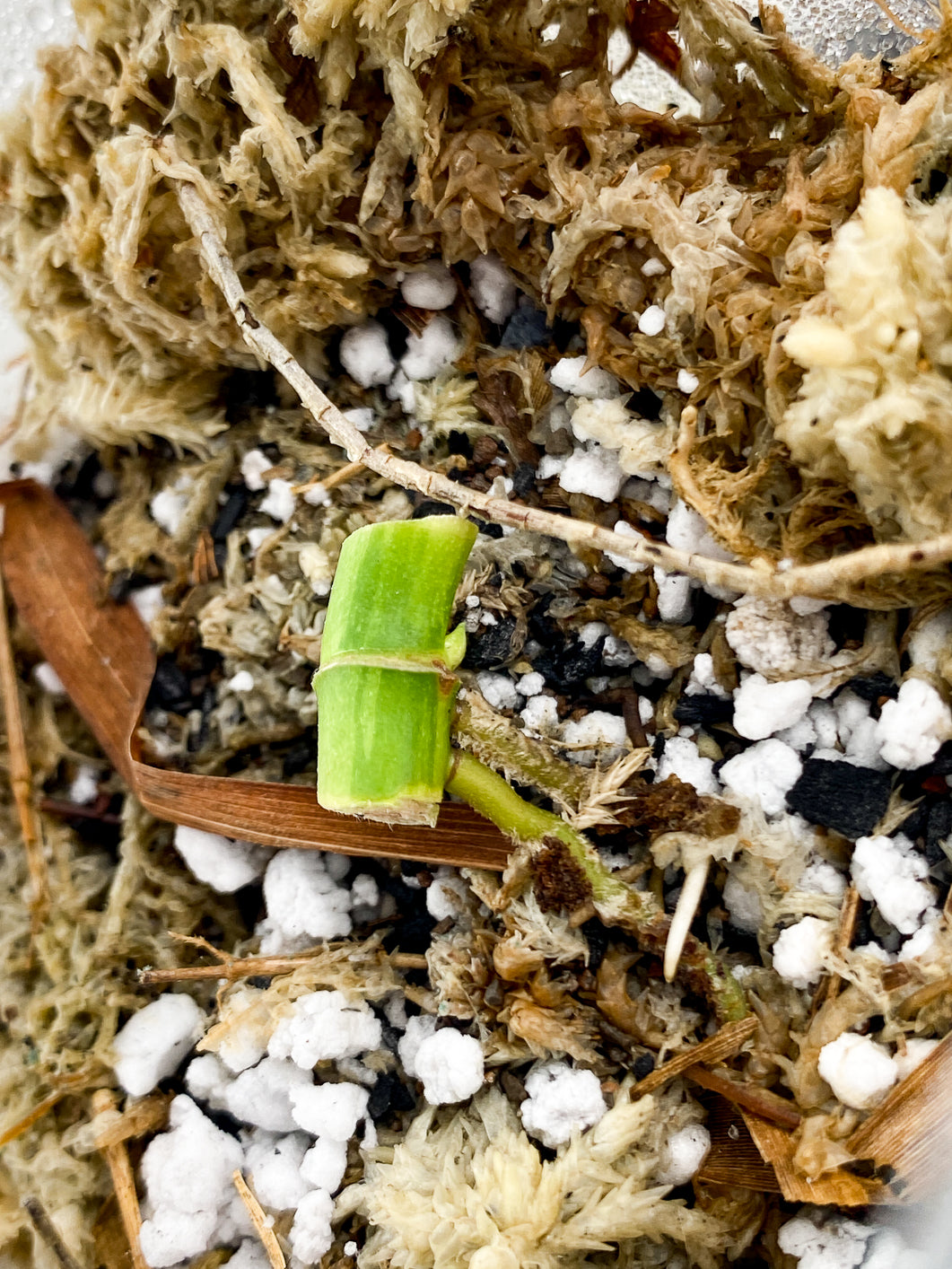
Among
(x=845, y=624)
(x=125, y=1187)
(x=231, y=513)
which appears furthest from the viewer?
(x=231, y=513)

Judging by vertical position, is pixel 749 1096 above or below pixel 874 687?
below

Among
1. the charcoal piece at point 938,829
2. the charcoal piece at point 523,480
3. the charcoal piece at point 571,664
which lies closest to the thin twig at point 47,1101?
the charcoal piece at point 571,664

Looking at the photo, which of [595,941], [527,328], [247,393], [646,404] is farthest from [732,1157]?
[247,393]

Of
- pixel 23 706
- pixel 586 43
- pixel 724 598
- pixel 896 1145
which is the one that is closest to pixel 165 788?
pixel 23 706

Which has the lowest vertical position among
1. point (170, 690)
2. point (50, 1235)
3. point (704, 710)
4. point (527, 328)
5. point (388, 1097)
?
point (50, 1235)

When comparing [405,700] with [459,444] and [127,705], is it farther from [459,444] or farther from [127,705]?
[127,705]

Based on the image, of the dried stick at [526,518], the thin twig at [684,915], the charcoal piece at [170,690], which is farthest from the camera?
the charcoal piece at [170,690]

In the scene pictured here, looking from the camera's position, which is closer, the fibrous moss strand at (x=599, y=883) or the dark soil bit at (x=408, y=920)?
the fibrous moss strand at (x=599, y=883)

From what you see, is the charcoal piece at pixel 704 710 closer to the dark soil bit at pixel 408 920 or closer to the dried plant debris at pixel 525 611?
the dried plant debris at pixel 525 611
